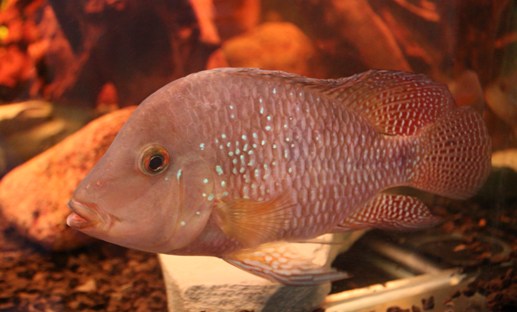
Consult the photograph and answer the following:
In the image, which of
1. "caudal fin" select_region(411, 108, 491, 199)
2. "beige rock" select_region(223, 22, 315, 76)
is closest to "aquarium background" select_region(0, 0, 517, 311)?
"beige rock" select_region(223, 22, 315, 76)

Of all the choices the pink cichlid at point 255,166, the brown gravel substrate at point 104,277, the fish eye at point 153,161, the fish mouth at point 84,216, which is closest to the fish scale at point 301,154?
the pink cichlid at point 255,166

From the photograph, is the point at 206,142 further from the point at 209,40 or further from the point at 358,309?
the point at 358,309

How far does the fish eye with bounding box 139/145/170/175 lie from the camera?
43.4 inches

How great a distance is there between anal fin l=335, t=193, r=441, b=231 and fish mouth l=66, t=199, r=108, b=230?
618mm

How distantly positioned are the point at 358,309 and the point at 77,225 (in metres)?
1.20

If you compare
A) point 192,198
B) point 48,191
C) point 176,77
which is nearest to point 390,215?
point 192,198

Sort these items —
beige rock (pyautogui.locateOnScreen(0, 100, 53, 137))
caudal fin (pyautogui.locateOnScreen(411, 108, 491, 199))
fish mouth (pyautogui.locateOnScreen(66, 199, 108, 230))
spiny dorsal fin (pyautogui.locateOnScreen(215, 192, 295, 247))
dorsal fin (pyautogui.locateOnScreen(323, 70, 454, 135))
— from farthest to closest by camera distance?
beige rock (pyautogui.locateOnScreen(0, 100, 53, 137)) < caudal fin (pyautogui.locateOnScreen(411, 108, 491, 199)) < dorsal fin (pyautogui.locateOnScreen(323, 70, 454, 135)) < spiny dorsal fin (pyautogui.locateOnScreen(215, 192, 295, 247)) < fish mouth (pyautogui.locateOnScreen(66, 199, 108, 230))

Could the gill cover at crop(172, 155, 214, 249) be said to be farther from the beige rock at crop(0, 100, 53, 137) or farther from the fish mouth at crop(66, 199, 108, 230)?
the beige rock at crop(0, 100, 53, 137)

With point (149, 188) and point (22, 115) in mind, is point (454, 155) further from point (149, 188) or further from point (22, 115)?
point (22, 115)

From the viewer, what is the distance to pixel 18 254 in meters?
1.85

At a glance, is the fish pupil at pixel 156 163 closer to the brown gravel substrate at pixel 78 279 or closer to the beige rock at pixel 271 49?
the beige rock at pixel 271 49

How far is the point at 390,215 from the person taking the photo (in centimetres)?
145

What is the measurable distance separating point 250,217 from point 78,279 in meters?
0.96

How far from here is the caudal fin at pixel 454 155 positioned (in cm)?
143
